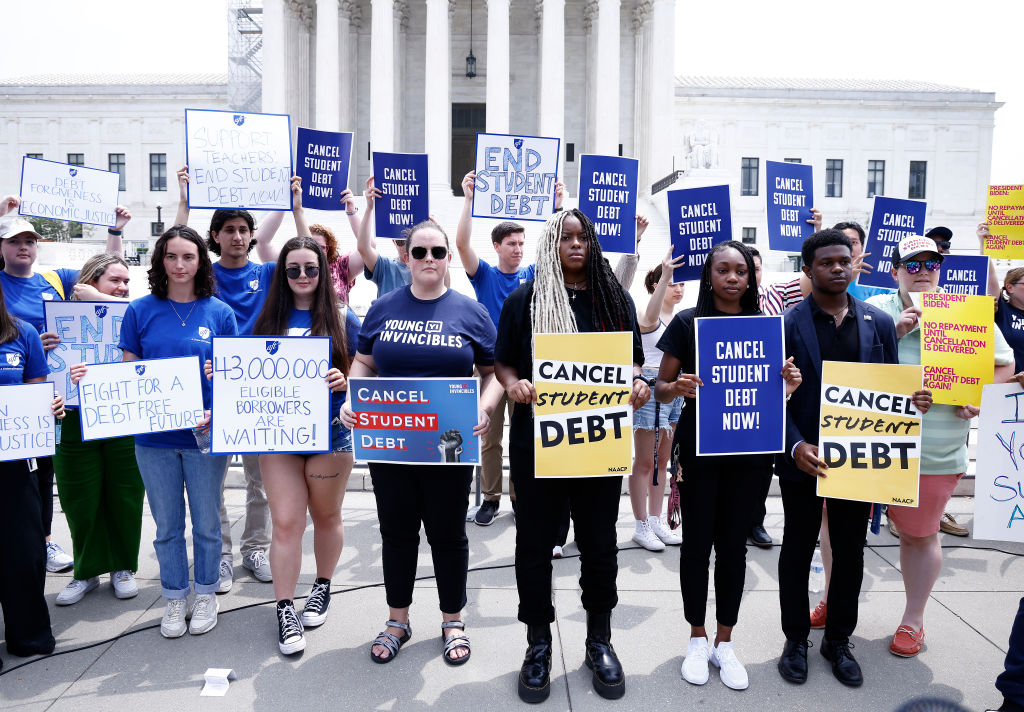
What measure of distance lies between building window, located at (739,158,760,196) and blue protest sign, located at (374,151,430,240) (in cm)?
4377

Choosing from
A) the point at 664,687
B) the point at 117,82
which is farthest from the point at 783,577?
the point at 117,82

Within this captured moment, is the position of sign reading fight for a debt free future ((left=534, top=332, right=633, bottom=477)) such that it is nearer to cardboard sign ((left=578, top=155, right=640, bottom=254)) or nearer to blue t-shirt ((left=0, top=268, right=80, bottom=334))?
cardboard sign ((left=578, top=155, right=640, bottom=254))

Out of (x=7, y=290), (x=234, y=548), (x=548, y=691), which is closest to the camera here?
(x=548, y=691)

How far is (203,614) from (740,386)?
3587 mm

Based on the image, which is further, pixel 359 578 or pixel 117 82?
pixel 117 82

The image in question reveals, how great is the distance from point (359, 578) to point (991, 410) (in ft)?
14.2

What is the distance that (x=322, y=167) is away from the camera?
23.9 feet

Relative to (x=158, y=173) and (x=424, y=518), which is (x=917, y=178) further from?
(x=424, y=518)

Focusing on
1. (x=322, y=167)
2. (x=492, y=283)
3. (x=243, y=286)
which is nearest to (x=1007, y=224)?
(x=492, y=283)

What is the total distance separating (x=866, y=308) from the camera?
4039mm

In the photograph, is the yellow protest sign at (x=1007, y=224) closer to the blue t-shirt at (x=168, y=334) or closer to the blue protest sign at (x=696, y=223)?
the blue protest sign at (x=696, y=223)

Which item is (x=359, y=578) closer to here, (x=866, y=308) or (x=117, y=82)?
(x=866, y=308)

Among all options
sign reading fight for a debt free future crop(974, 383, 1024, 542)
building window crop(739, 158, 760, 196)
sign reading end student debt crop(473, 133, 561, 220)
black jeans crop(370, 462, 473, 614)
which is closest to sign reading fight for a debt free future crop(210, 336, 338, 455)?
black jeans crop(370, 462, 473, 614)

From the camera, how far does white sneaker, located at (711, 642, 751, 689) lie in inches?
152
